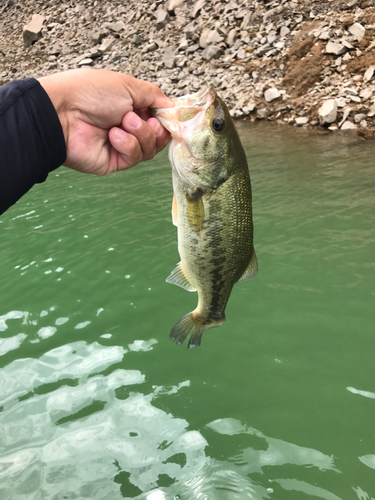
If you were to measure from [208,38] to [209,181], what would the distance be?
18274 mm

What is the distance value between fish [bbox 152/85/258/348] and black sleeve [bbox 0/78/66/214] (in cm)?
64

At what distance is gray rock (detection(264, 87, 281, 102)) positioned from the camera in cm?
1431

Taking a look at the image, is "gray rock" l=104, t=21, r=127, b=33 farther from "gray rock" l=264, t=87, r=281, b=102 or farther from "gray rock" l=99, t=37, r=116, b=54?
"gray rock" l=264, t=87, r=281, b=102

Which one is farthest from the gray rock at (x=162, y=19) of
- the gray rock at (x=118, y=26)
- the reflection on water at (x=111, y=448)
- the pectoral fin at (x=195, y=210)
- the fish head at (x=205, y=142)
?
the pectoral fin at (x=195, y=210)

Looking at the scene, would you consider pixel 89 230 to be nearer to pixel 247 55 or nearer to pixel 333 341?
pixel 333 341

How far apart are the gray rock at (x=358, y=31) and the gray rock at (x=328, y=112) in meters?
2.92

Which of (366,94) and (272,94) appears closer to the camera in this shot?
(366,94)

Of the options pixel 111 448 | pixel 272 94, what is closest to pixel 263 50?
Answer: pixel 272 94

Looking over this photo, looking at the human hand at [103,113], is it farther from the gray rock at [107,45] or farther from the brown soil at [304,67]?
the gray rock at [107,45]

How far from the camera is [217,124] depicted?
7.38 ft

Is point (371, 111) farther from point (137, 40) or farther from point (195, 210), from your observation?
point (137, 40)

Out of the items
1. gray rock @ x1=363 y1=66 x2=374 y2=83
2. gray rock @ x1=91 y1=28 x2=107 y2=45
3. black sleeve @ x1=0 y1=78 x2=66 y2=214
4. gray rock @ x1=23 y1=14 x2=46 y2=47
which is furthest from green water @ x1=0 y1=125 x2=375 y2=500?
gray rock @ x1=23 y1=14 x2=46 y2=47

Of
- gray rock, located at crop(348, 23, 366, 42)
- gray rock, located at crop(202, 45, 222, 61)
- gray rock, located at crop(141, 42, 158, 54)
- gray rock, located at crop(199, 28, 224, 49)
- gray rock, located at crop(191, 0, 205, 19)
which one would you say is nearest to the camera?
gray rock, located at crop(348, 23, 366, 42)

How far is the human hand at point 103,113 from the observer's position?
2.35m
